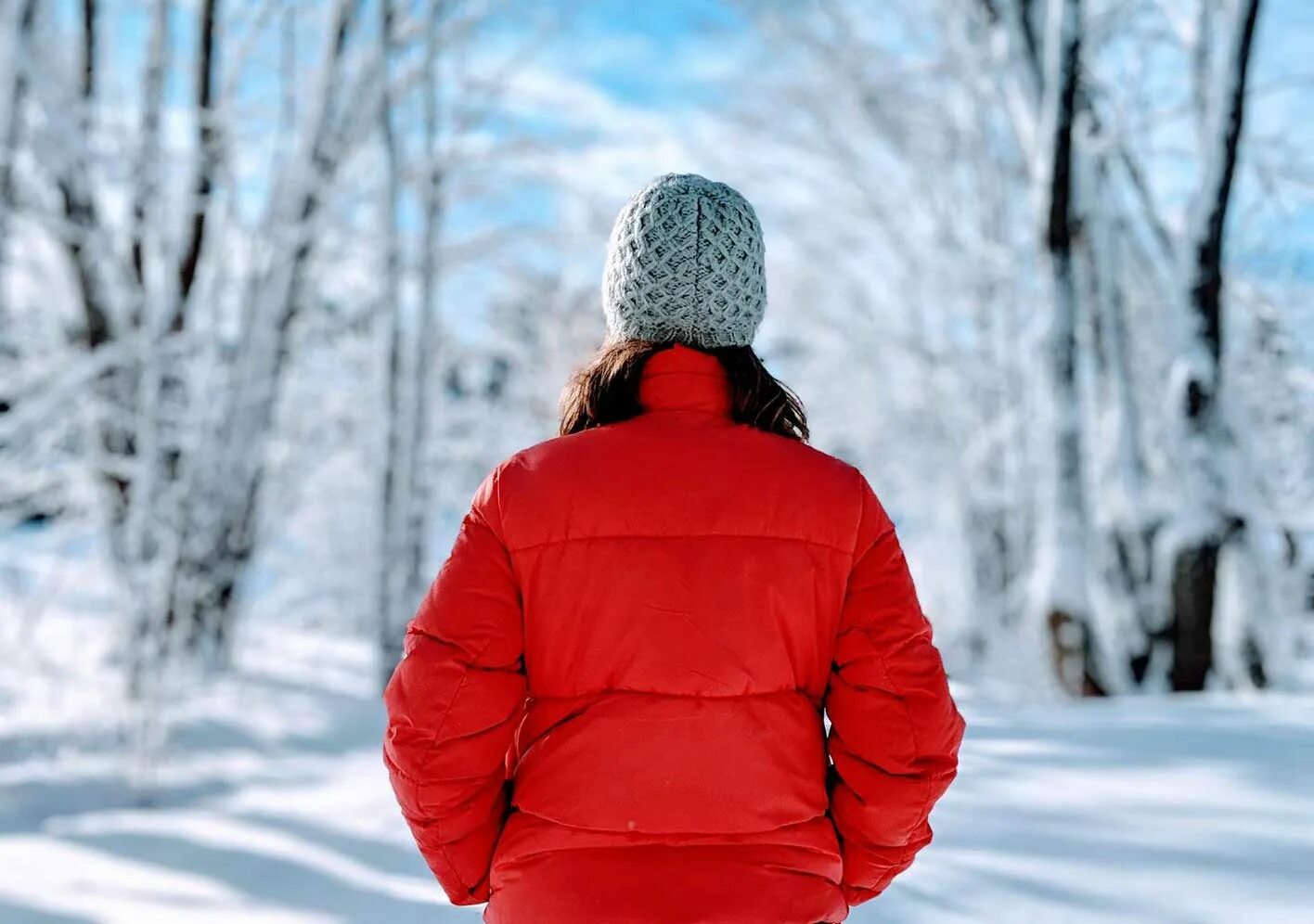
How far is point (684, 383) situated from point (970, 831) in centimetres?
236

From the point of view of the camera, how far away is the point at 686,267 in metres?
1.57

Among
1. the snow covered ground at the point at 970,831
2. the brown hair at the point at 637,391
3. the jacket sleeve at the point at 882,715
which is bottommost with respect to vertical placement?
the snow covered ground at the point at 970,831

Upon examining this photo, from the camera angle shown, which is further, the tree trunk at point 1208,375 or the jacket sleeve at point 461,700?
the tree trunk at point 1208,375

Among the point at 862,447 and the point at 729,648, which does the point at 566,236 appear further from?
the point at 862,447

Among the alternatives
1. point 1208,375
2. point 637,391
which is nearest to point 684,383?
point 637,391

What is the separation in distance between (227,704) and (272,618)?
333 inches

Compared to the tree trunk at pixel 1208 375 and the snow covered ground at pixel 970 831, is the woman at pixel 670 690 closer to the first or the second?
the snow covered ground at pixel 970 831

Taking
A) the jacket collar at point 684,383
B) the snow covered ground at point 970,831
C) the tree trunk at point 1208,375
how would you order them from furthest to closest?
the tree trunk at point 1208,375, the snow covered ground at point 970,831, the jacket collar at point 684,383

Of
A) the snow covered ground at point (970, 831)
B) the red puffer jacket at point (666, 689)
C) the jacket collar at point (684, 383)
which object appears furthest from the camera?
the snow covered ground at point (970, 831)

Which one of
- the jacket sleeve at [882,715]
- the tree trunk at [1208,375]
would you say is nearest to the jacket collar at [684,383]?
the jacket sleeve at [882,715]

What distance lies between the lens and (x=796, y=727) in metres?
1.45

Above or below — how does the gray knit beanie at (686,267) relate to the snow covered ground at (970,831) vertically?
above

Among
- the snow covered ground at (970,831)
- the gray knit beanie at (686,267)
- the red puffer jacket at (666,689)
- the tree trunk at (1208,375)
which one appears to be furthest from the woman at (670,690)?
the tree trunk at (1208,375)

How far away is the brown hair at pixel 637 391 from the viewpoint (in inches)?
61.0
